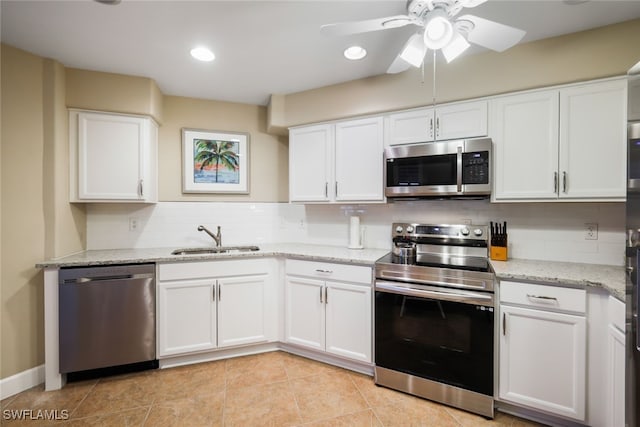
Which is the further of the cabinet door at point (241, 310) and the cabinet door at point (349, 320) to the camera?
the cabinet door at point (241, 310)

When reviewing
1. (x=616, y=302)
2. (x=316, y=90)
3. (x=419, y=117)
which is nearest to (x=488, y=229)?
(x=616, y=302)

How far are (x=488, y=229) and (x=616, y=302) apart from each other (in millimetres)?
902

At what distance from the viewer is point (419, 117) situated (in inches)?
90.4

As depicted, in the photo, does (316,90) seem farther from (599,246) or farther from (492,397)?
(492,397)

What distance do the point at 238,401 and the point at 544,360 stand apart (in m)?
1.96

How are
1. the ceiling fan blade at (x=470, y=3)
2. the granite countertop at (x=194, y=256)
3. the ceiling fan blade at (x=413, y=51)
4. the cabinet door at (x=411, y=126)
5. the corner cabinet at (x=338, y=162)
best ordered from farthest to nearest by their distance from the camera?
the corner cabinet at (x=338, y=162) < the cabinet door at (x=411, y=126) < the granite countertop at (x=194, y=256) < the ceiling fan blade at (x=413, y=51) < the ceiling fan blade at (x=470, y=3)

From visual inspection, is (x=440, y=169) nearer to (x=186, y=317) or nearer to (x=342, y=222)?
(x=342, y=222)

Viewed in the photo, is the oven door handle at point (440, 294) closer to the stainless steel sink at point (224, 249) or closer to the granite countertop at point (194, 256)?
the granite countertop at point (194, 256)

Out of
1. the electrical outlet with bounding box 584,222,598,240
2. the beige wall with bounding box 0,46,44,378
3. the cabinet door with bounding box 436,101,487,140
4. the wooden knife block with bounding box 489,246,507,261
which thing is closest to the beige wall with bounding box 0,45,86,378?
the beige wall with bounding box 0,46,44,378

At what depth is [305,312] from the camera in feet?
8.12

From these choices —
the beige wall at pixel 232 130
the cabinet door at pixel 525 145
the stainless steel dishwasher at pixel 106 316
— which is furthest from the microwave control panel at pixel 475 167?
the stainless steel dishwasher at pixel 106 316

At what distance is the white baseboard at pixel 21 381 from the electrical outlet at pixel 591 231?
4.18 metres

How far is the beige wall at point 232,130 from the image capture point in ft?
9.52

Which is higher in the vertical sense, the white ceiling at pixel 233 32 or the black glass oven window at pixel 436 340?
the white ceiling at pixel 233 32
